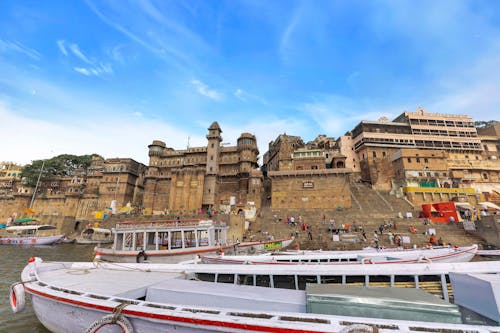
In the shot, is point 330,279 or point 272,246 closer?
point 330,279

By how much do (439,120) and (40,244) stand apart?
84.8 m

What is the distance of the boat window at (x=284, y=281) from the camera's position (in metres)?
7.40

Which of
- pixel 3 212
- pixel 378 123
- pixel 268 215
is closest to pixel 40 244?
pixel 3 212

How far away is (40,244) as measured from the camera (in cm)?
3650

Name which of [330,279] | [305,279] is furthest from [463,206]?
[305,279]

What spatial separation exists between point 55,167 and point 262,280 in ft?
252

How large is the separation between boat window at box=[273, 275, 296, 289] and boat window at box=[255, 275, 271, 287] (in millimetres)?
265

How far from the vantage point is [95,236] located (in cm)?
4291

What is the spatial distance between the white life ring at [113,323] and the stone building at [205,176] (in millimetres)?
37863

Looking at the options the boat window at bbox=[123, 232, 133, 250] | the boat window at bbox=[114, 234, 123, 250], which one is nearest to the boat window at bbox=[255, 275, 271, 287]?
the boat window at bbox=[123, 232, 133, 250]

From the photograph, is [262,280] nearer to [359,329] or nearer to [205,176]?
[359,329]

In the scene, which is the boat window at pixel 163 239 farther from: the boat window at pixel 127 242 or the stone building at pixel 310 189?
the stone building at pixel 310 189

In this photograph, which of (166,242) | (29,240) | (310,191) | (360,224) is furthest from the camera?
(310,191)

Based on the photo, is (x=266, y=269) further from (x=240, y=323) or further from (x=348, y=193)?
(x=348, y=193)
